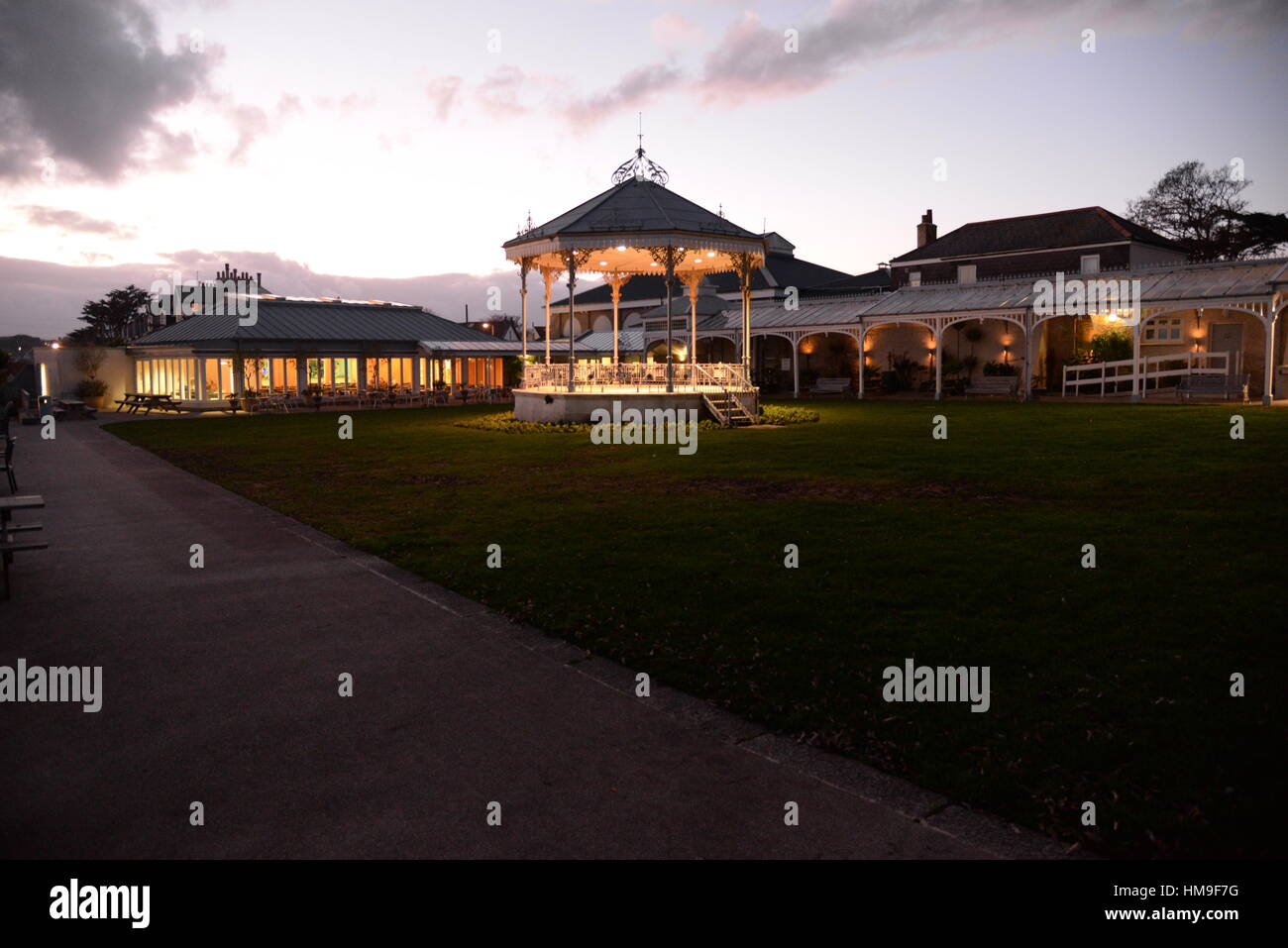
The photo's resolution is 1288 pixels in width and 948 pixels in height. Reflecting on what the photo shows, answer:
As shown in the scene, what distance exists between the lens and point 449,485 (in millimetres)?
13695

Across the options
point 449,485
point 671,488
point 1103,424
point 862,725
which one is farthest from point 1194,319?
point 862,725

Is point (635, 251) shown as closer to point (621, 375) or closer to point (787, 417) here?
point (621, 375)

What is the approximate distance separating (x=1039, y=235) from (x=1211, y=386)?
1823 centimetres

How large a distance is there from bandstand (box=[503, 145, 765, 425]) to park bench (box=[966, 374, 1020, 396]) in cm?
1226

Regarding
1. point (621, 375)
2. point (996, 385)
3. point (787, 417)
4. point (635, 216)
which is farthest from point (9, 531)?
point (996, 385)

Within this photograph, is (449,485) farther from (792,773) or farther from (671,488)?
(792,773)

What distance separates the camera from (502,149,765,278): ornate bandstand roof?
2506 centimetres

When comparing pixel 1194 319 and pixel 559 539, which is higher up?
pixel 1194 319

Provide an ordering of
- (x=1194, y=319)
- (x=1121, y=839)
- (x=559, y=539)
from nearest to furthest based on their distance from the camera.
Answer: (x=1121, y=839) < (x=559, y=539) < (x=1194, y=319)

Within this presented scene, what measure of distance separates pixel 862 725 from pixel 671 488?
8432 millimetres

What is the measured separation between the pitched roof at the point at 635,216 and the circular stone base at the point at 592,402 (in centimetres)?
494

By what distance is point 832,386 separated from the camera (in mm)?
39094

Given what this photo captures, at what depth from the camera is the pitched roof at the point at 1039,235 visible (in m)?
41.4

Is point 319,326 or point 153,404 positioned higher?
point 319,326
